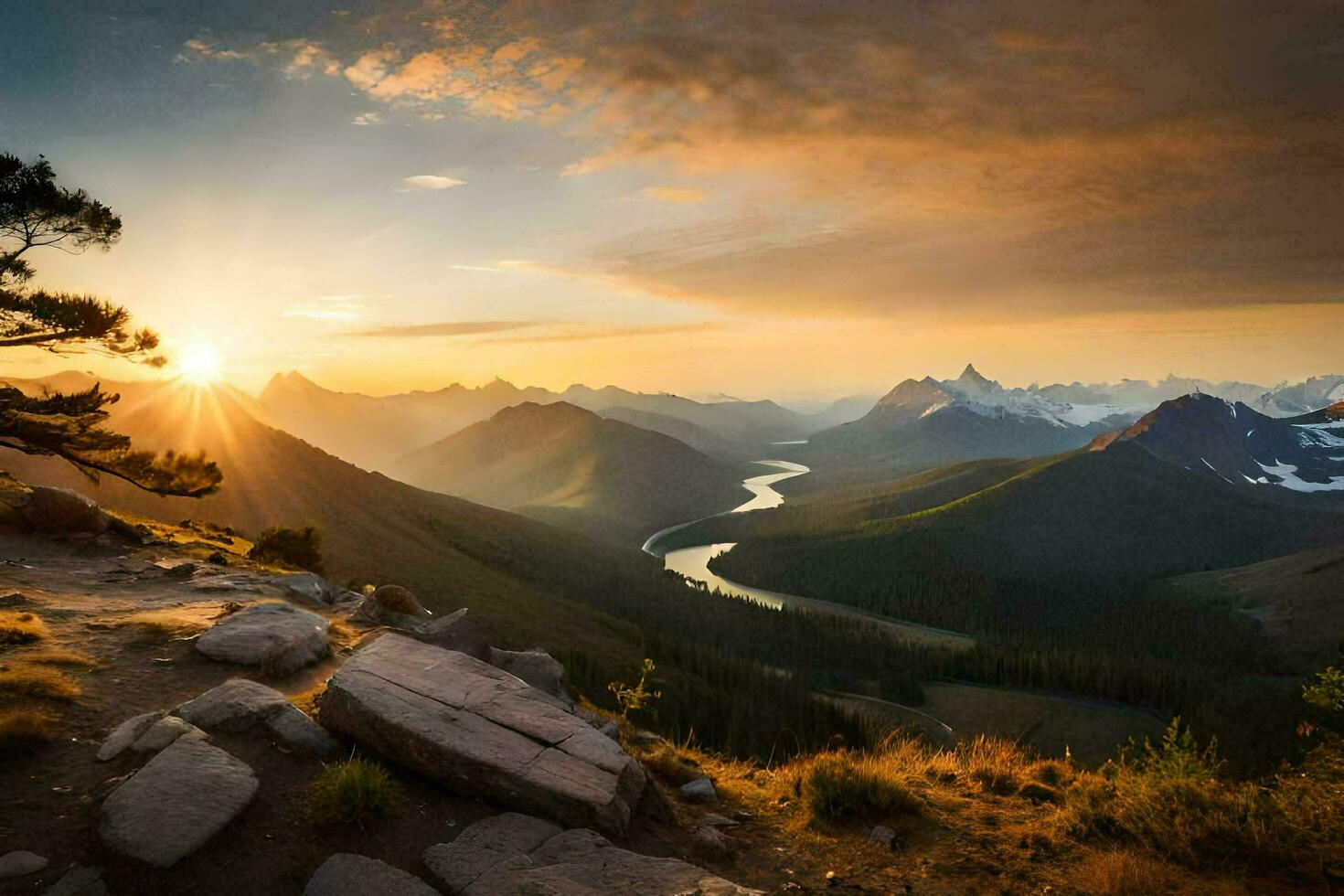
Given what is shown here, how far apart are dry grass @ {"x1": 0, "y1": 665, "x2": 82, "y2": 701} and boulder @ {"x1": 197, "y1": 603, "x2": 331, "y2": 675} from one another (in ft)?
9.91

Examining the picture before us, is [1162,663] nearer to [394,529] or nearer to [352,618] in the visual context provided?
[394,529]

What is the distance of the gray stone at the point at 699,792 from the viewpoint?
1551cm

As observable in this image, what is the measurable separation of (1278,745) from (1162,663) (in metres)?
62.6

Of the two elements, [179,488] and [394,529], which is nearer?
[179,488]

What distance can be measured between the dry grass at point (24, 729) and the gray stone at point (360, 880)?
5877 mm

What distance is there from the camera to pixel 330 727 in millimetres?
12828

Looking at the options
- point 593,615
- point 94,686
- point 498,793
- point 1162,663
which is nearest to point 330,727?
point 498,793

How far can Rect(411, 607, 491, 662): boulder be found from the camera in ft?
59.5

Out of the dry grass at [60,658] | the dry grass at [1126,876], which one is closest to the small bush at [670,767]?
the dry grass at [1126,876]

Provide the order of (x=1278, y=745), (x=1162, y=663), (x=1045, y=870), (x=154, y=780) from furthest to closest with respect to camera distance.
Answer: (x=1162, y=663) < (x=1278, y=745) < (x=1045, y=870) < (x=154, y=780)

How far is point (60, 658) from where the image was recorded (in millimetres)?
14031

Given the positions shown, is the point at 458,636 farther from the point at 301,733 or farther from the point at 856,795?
the point at 856,795

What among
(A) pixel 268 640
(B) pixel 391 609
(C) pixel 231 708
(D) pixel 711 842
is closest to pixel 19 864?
(C) pixel 231 708

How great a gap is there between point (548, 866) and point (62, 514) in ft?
98.6
